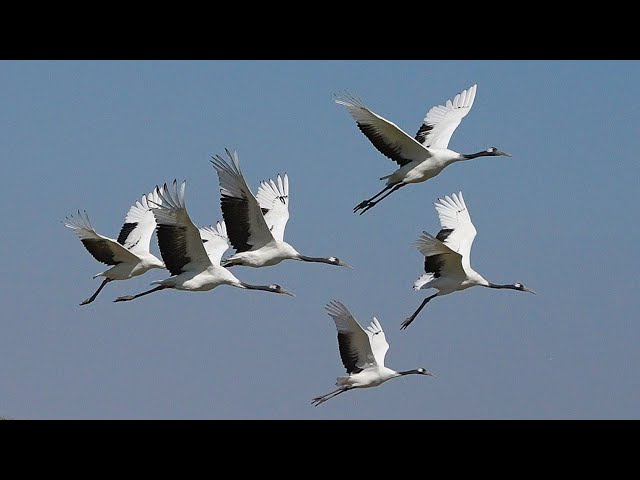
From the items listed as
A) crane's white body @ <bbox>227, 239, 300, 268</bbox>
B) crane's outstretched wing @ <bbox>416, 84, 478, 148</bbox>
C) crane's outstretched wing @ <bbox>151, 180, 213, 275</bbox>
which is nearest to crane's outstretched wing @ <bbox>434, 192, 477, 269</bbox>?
crane's outstretched wing @ <bbox>416, 84, 478, 148</bbox>

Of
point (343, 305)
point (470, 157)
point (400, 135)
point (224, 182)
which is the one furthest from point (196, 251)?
point (470, 157)

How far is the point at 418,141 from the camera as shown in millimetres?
25219

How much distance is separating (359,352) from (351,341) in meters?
0.35

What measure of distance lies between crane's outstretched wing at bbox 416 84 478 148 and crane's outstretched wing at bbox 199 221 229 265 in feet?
15.3

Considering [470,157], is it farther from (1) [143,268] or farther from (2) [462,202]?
(1) [143,268]

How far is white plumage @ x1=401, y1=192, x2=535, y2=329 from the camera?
78.3 ft

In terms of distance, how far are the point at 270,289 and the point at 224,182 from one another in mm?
3371

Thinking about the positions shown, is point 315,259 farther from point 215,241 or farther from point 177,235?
point 177,235

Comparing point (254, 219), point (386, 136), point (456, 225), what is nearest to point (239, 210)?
point (254, 219)

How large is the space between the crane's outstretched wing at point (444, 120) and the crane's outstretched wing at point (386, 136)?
1.46 meters

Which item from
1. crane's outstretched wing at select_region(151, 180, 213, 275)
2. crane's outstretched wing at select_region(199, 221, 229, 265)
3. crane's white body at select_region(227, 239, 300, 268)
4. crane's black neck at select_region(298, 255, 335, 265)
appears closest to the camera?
crane's outstretched wing at select_region(151, 180, 213, 275)

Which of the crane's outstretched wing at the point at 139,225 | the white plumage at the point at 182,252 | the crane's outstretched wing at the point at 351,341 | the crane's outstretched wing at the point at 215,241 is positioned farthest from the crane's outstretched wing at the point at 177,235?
the crane's outstretched wing at the point at 139,225

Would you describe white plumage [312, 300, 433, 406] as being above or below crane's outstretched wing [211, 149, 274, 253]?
below

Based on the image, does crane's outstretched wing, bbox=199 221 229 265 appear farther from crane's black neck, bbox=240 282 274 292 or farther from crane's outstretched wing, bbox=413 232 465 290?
crane's outstretched wing, bbox=413 232 465 290
